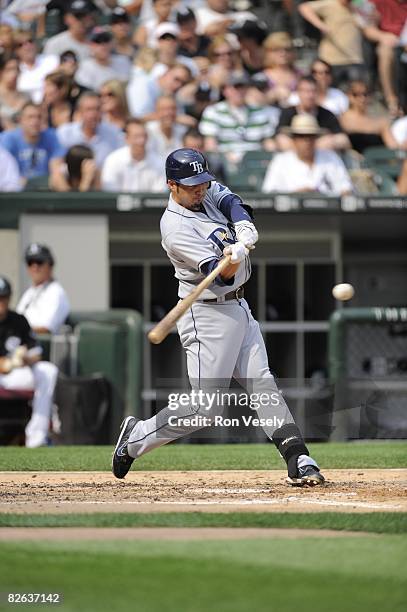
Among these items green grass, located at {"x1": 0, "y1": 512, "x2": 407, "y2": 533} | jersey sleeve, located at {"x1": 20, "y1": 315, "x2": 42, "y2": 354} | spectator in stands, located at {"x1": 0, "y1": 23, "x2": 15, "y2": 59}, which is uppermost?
spectator in stands, located at {"x1": 0, "y1": 23, "x2": 15, "y2": 59}

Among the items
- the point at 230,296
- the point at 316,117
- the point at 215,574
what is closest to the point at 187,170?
the point at 230,296

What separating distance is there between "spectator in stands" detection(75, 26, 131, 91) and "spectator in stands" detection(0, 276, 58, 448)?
3.22 metres

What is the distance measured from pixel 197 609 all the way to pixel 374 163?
31.2 feet

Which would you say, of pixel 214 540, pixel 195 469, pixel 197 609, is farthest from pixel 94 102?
pixel 197 609

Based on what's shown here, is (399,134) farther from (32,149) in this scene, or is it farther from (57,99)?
(32,149)

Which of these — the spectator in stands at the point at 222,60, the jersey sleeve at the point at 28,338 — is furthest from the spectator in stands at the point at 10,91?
the jersey sleeve at the point at 28,338

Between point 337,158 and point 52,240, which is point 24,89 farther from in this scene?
point 337,158

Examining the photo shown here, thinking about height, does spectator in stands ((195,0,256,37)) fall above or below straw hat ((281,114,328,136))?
above

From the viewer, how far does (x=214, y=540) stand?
4297 millimetres

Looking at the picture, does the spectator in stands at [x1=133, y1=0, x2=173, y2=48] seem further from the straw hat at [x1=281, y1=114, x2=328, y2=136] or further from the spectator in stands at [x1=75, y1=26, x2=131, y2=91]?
the straw hat at [x1=281, y1=114, x2=328, y2=136]

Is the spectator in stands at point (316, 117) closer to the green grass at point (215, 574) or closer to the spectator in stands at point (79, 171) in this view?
the spectator in stands at point (79, 171)

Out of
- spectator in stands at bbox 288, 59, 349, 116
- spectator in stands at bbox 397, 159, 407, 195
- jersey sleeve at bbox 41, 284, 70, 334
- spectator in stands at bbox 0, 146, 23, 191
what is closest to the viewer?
jersey sleeve at bbox 41, 284, 70, 334

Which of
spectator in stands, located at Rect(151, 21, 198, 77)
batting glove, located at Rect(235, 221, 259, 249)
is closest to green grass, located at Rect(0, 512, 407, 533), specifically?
batting glove, located at Rect(235, 221, 259, 249)

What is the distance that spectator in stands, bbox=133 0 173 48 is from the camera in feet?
44.3
